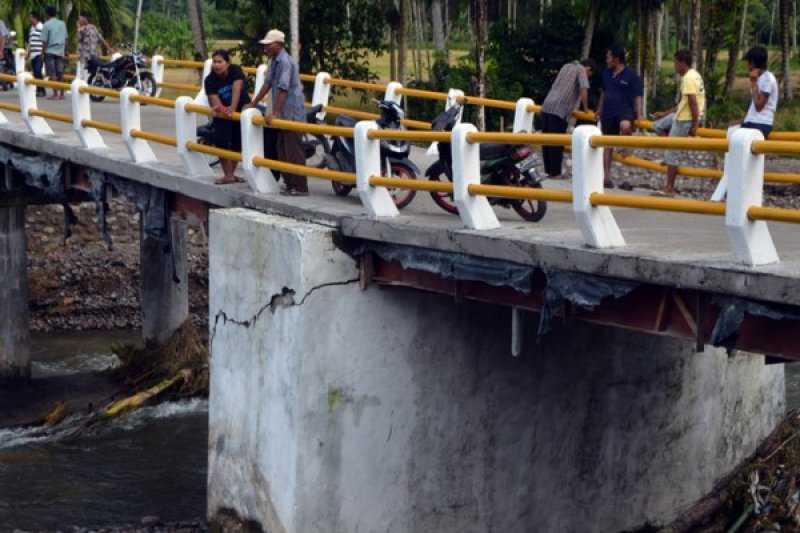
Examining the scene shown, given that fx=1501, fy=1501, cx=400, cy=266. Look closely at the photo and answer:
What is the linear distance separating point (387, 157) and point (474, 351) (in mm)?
1713

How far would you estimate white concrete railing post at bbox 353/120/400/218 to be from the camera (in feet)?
35.9

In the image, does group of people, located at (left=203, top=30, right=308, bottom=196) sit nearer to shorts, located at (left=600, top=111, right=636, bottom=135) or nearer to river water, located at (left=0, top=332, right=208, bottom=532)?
shorts, located at (left=600, top=111, right=636, bottom=135)

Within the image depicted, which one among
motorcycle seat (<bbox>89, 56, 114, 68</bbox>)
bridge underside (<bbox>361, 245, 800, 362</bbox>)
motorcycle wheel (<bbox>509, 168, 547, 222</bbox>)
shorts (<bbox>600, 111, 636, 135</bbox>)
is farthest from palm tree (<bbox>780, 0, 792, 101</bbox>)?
bridge underside (<bbox>361, 245, 800, 362</bbox>)

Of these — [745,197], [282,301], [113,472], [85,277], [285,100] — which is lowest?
[113,472]

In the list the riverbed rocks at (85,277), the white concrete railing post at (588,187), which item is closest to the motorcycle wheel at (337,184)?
the white concrete railing post at (588,187)

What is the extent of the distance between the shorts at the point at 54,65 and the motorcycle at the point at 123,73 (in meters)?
0.45

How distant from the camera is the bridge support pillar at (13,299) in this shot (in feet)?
66.0

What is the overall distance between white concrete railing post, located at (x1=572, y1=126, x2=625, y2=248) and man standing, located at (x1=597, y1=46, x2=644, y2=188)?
4.18m

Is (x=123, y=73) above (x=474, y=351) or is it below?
above

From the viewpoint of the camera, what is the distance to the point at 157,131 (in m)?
19.1

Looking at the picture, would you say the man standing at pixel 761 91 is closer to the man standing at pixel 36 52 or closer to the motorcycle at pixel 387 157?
the motorcycle at pixel 387 157

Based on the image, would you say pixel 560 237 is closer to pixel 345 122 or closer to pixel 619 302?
pixel 619 302

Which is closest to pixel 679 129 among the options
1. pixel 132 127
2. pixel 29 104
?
pixel 132 127

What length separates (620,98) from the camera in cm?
1334
